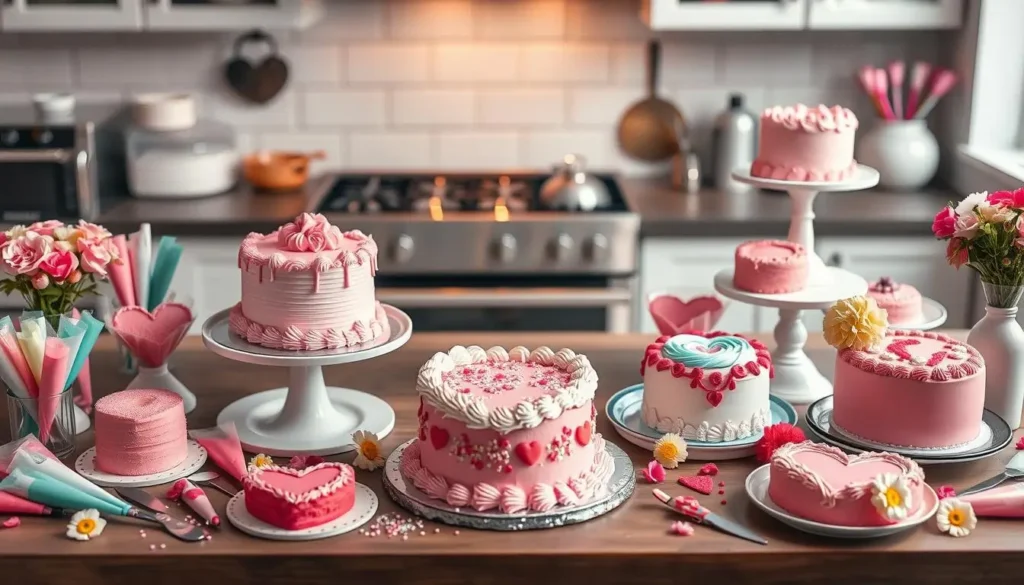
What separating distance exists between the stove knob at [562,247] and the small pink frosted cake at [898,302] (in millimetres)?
1079

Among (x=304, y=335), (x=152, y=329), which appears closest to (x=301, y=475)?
(x=304, y=335)

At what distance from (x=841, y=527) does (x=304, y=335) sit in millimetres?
784

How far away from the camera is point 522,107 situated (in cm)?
369

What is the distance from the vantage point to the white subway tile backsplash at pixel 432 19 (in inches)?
142

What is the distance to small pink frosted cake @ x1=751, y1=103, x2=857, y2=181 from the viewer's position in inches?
80.8

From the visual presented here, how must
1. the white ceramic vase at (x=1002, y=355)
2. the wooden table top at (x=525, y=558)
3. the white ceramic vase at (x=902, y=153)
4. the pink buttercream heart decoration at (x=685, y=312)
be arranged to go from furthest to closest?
the white ceramic vase at (x=902, y=153) < the pink buttercream heart decoration at (x=685, y=312) < the white ceramic vase at (x=1002, y=355) < the wooden table top at (x=525, y=558)

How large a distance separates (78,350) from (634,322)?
5.87 feet

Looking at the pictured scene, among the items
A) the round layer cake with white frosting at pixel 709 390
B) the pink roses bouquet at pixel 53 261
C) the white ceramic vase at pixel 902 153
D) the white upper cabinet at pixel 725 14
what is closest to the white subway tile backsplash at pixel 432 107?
the white upper cabinet at pixel 725 14

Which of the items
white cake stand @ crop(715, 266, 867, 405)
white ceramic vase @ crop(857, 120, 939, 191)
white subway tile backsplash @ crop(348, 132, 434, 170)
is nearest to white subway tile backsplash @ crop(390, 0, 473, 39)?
white subway tile backsplash @ crop(348, 132, 434, 170)

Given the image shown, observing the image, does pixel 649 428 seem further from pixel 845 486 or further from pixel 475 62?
pixel 475 62

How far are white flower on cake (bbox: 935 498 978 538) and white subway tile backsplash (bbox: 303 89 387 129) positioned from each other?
250 cm

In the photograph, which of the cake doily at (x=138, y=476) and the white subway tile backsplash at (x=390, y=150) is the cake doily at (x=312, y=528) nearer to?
the cake doily at (x=138, y=476)

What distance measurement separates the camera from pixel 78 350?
1739mm

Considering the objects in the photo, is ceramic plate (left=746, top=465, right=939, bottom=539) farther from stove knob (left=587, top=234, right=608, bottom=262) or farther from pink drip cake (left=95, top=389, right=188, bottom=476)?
stove knob (left=587, top=234, right=608, bottom=262)
